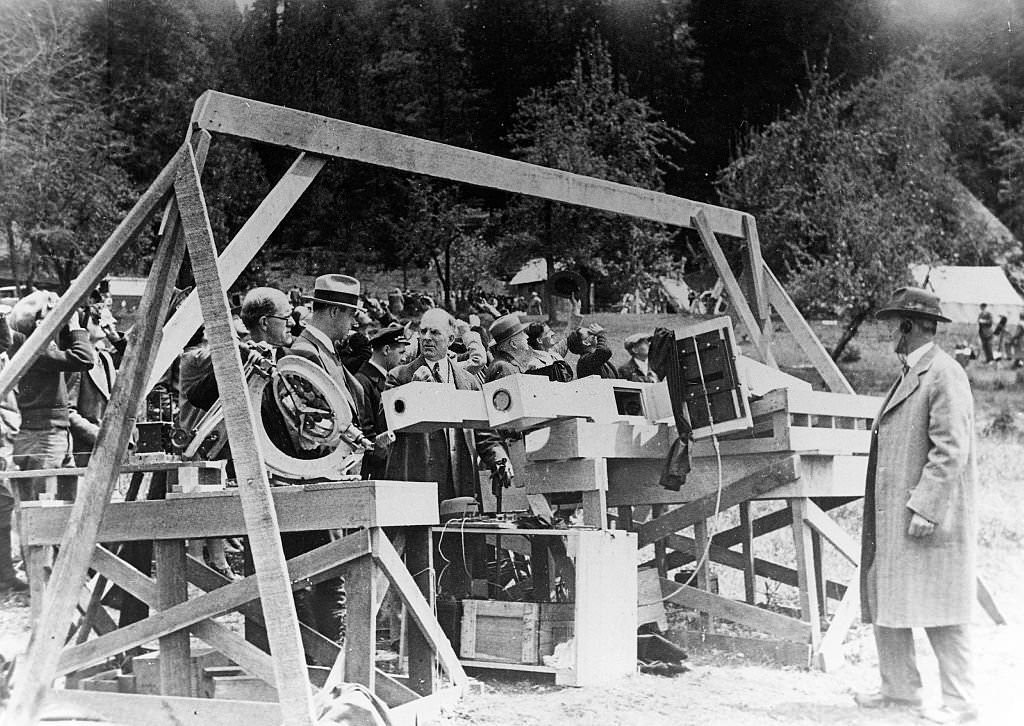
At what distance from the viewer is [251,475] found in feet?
14.4

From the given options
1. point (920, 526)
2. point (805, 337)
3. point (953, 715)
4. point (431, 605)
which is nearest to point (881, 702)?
point (953, 715)

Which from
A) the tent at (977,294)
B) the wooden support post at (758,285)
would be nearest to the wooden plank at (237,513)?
the wooden support post at (758,285)

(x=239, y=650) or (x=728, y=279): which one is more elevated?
(x=728, y=279)

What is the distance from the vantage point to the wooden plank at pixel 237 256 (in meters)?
5.24

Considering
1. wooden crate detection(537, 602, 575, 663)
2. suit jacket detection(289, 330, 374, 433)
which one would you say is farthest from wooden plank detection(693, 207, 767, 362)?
wooden crate detection(537, 602, 575, 663)

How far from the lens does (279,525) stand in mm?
4793

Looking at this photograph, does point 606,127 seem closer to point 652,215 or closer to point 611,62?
point 611,62

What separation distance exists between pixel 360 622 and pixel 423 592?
1078mm

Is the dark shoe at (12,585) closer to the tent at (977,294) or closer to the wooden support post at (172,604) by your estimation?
the wooden support post at (172,604)

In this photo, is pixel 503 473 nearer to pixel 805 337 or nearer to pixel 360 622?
pixel 360 622

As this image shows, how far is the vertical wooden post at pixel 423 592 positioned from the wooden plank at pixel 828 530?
2644mm

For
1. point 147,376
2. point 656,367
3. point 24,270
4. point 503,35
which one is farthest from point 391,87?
point 147,376

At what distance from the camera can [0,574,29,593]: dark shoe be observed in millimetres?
7527

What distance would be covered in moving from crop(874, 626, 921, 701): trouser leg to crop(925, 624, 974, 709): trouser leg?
185 mm
